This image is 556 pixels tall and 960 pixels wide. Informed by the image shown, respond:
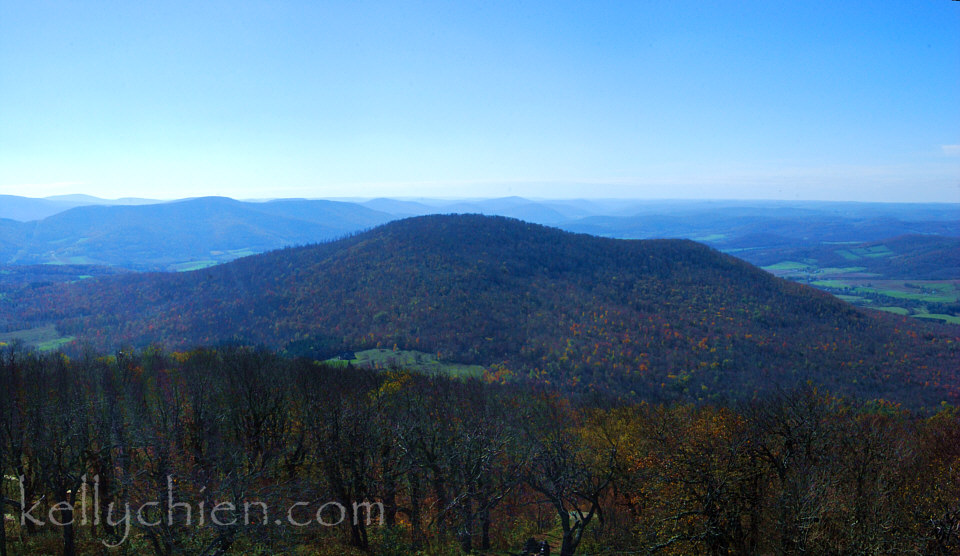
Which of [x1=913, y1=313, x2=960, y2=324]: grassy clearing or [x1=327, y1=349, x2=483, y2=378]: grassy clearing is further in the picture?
[x1=913, y1=313, x2=960, y2=324]: grassy clearing

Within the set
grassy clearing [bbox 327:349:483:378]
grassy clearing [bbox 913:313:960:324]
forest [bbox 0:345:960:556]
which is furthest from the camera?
grassy clearing [bbox 913:313:960:324]

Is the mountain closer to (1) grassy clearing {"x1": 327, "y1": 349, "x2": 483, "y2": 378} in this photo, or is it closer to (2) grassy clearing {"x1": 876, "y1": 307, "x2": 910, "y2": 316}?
(1) grassy clearing {"x1": 327, "y1": 349, "x2": 483, "y2": 378}

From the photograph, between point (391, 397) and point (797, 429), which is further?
point (391, 397)

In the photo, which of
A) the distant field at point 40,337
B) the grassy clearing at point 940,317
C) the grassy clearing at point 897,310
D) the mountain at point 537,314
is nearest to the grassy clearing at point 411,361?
the mountain at point 537,314

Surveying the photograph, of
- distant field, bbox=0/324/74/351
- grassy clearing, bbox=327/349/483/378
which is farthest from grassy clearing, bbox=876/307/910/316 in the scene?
distant field, bbox=0/324/74/351

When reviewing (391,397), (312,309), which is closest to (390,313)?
(312,309)

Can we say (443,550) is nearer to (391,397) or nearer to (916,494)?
(391,397)

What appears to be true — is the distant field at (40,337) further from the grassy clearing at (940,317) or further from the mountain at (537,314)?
the grassy clearing at (940,317)

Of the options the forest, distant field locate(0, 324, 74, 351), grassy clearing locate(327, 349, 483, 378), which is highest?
the forest
